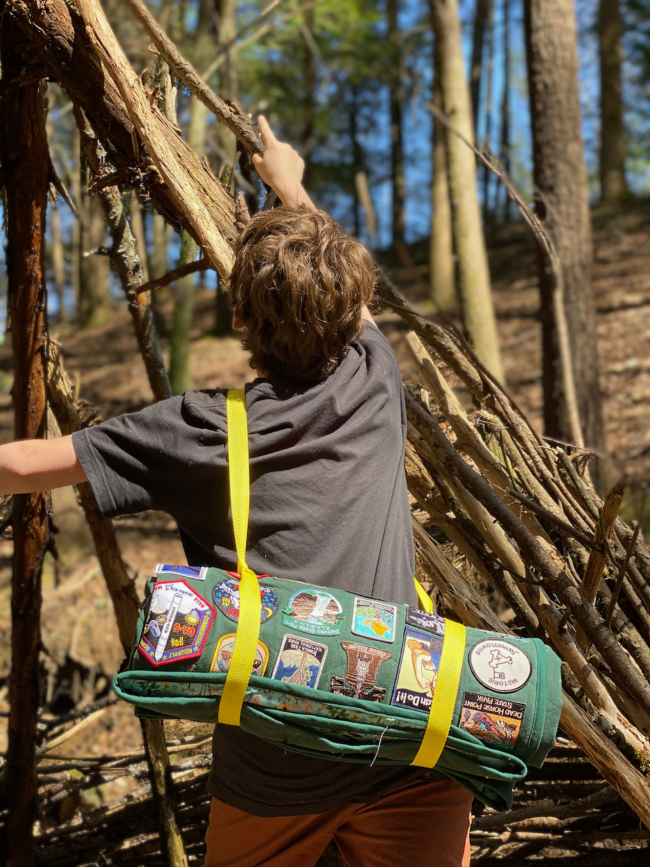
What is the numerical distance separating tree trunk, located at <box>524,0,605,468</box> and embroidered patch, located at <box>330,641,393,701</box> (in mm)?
4422

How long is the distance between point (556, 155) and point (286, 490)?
5146 mm

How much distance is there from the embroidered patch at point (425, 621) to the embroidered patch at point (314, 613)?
0.48 feet

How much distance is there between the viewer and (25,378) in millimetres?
2297

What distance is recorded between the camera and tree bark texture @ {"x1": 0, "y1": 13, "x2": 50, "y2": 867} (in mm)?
2137

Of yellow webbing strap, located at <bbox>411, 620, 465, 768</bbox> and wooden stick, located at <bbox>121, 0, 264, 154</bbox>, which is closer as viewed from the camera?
yellow webbing strap, located at <bbox>411, 620, 465, 768</bbox>

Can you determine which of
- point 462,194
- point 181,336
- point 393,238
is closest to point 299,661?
point 462,194

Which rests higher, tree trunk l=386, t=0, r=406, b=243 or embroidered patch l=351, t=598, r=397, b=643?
tree trunk l=386, t=0, r=406, b=243

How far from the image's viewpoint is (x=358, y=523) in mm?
1471

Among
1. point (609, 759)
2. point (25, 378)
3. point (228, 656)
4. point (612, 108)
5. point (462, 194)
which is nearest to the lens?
point (228, 656)

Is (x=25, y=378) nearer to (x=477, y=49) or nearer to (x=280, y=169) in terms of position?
(x=280, y=169)

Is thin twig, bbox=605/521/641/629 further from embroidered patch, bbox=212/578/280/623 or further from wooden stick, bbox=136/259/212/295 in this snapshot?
wooden stick, bbox=136/259/212/295

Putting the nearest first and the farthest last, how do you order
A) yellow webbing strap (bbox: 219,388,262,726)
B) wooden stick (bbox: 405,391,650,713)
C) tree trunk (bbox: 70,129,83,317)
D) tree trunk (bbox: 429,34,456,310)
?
yellow webbing strap (bbox: 219,388,262,726)
wooden stick (bbox: 405,391,650,713)
tree trunk (bbox: 70,129,83,317)
tree trunk (bbox: 429,34,456,310)

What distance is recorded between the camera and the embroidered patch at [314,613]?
1347 millimetres

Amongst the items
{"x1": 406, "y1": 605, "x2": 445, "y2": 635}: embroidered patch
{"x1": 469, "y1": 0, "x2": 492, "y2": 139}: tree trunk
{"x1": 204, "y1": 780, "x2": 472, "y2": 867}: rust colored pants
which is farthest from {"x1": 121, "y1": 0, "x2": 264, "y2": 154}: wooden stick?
{"x1": 469, "y1": 0, "x2": 492, "y2": 139}: tree trunk
